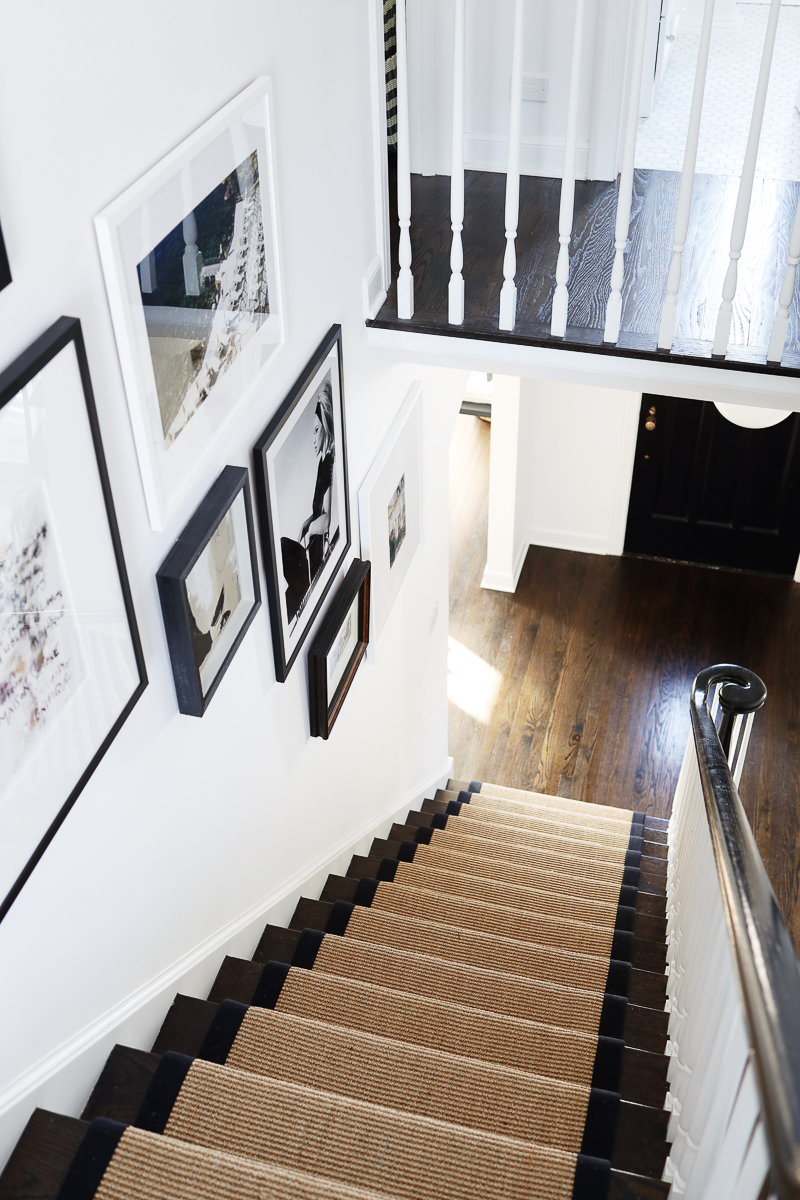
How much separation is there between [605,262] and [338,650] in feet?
4.67

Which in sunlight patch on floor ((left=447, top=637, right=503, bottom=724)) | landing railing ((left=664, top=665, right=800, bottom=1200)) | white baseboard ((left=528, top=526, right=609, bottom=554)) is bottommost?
sunlight patch on floor ((left=447, top=637, right=503, bottom=724))

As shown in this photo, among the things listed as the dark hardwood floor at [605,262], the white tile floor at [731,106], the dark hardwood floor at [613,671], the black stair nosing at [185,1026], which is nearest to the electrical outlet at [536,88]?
the dark hardwood floor at [605,262]

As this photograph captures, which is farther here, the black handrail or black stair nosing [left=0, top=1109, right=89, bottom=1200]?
black stair nosing [left=0, top=1109, right=89, bottom=1200]

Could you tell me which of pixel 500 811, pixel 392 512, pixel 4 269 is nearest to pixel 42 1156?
pixel 4 269

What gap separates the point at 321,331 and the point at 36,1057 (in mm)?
1727

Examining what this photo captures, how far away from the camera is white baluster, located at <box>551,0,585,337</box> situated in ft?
7.79

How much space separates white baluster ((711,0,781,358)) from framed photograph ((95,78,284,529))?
112 cm

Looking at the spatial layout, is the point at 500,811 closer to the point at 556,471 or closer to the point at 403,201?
the point at 403,201

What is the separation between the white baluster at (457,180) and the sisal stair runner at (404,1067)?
5.89ft

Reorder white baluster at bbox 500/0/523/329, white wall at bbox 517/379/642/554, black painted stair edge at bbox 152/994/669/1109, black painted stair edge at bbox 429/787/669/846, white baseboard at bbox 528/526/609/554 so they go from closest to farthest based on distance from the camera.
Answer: black painted stair edge at bbox 152/994/669/1109
white baluster at bbox 500/0/523/329
black painted stair edge at bbox 429/787/669/846
white wall at bbox 517/379/642/554
white baseboard at bbox 528/526/609/554

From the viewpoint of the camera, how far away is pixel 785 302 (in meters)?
2.49

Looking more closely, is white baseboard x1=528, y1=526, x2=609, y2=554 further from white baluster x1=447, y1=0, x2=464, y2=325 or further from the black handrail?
the black handrail

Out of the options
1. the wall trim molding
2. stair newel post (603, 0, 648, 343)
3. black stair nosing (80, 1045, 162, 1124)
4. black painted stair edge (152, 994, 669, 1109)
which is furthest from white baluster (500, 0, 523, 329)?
black stair nosing (80, 1045, 162, 1124)

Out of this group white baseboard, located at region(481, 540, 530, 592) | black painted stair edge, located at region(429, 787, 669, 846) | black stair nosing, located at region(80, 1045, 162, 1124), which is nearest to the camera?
black stair nosing, located at region(80, 1045, 162, 1124)
